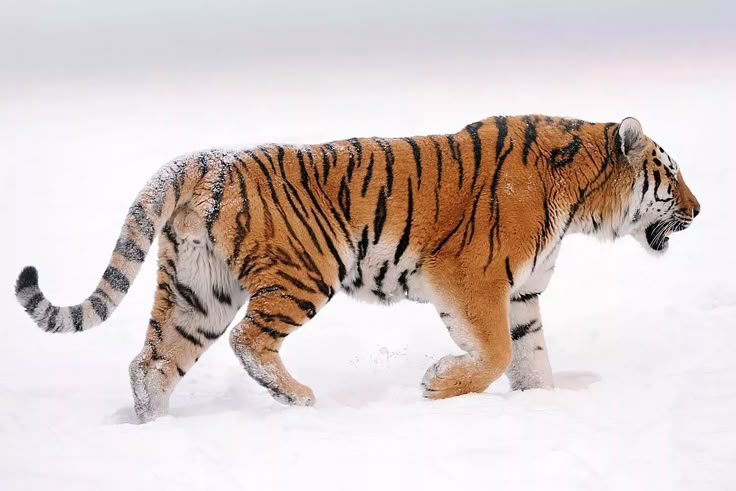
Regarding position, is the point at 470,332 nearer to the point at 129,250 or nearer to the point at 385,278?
the point at 385,278

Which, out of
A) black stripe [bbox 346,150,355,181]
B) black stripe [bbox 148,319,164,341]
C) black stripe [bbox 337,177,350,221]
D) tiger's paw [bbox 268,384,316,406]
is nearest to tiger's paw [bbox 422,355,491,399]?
tiger's paw [bbox 268,384,316,406]

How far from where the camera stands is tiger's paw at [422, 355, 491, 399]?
3.02m

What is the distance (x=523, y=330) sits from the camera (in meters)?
3.53

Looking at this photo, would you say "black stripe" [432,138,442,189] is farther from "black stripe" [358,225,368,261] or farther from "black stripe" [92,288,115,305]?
"black stripe" [92,288,115,305]

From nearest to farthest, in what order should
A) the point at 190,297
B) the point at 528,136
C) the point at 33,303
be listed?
the point at 33,303, the point at 190,297, the point at 528,136

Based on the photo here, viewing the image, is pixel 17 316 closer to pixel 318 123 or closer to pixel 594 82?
pixel 318 123

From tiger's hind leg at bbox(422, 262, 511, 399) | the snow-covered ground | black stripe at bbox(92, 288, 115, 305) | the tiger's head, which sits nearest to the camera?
the snow-covered ground

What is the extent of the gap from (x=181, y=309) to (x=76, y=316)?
411 millimetres

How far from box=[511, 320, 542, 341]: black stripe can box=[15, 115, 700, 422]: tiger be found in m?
0.03

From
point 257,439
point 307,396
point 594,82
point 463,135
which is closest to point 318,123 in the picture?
point 594,82

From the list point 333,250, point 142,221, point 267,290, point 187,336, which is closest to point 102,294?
point 142,221

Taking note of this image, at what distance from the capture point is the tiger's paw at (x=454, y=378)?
302 centimetres

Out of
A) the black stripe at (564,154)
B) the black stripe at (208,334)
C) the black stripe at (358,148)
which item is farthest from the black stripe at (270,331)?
Result: the black stripe at (564,154)

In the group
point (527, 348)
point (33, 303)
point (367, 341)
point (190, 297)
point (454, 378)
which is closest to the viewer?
point (33, 303)
